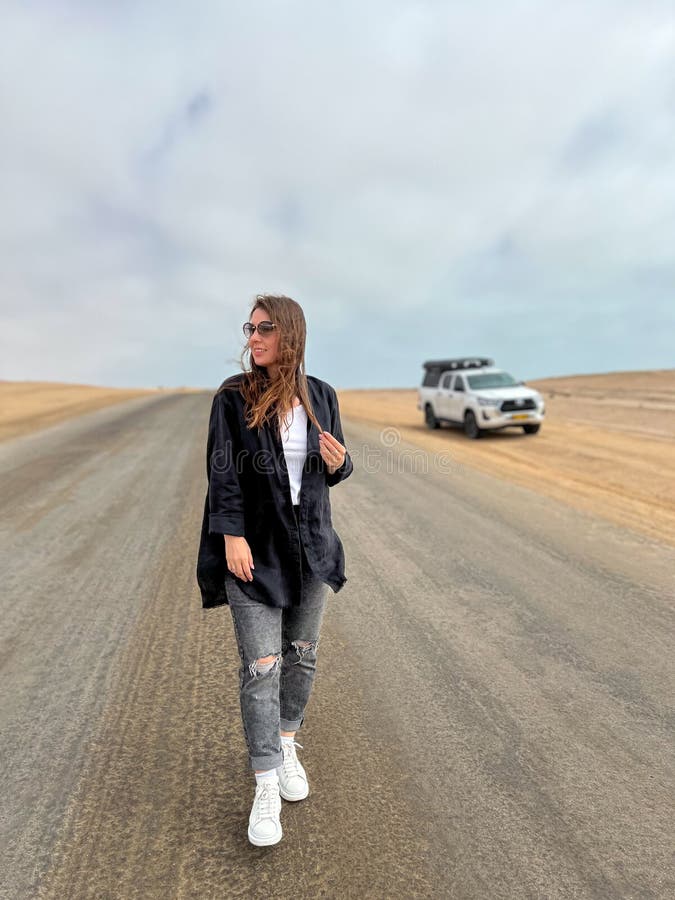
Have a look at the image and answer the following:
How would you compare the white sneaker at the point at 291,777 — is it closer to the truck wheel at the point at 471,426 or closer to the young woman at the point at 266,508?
the young woman at the point at 266,508

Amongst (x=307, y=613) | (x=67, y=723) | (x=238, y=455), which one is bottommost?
(x=67, y=723)

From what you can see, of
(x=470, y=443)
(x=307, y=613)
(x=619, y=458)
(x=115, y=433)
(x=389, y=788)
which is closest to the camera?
(x=307, y=613)

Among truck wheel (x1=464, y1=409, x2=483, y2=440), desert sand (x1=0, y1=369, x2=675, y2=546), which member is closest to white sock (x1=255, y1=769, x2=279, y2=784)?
desert sand (x1=0, y1=369, x2=675, y2=546)

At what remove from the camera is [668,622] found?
200 inches

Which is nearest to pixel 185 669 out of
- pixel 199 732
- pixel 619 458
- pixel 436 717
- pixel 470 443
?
pixel 199 732

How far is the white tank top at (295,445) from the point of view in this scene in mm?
2627

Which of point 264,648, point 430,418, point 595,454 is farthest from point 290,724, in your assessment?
point 430,418

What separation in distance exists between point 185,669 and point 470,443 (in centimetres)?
1346

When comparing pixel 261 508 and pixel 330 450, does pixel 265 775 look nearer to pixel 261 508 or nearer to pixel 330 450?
pixel 261 508

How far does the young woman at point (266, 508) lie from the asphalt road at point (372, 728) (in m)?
0.40

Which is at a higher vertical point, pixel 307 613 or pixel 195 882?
pixel 307 613

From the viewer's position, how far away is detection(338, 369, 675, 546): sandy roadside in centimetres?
943

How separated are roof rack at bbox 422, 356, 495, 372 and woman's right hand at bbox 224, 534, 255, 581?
62.8 feet

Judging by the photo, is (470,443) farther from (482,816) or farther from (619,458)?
(482,816)
